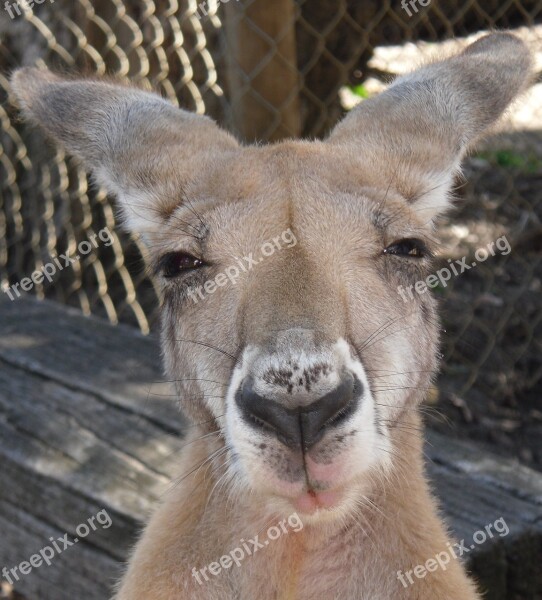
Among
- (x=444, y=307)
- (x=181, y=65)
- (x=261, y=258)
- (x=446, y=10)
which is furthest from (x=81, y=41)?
(x=261, y=258)

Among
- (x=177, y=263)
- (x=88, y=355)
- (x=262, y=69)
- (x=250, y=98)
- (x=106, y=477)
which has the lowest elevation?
(x=88, y=355)

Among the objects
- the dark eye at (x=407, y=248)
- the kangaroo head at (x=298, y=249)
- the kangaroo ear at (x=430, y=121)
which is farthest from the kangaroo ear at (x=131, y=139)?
the dark eye at (x=407, y=248)

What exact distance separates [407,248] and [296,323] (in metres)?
0.63

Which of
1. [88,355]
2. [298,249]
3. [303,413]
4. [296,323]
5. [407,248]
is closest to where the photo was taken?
[303,413]

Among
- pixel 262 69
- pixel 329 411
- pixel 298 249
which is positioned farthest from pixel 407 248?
pixel 262 69

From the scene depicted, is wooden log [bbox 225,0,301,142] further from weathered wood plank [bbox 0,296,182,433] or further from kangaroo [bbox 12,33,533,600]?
kangaroo [bbox 12,33,533,600]

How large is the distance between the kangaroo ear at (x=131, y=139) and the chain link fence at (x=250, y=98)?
172 cm

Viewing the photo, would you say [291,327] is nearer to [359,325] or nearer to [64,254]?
[359,325]

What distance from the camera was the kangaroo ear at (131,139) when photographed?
296cm

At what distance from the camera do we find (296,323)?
2.23 meters

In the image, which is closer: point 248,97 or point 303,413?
point 303,413

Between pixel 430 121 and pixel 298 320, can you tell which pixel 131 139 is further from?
pixel 298 320

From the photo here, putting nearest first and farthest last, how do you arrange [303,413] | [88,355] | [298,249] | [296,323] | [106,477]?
[303,413] < [296,323] < [298,249] < [106,477] < [88,355]

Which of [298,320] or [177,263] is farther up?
[298,320]
